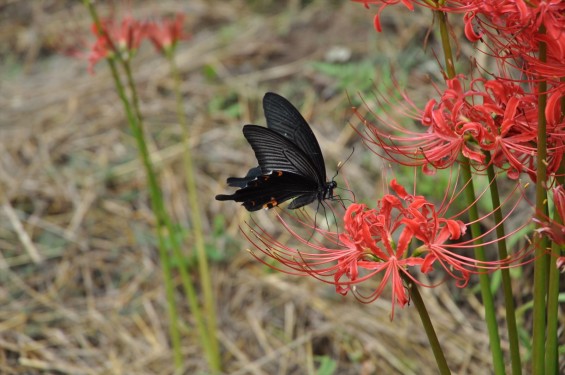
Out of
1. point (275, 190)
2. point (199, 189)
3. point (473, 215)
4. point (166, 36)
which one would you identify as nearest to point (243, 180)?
point (275, 190)

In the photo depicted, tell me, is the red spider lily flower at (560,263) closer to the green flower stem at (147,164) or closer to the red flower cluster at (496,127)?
the red flower cluster at (496,127)

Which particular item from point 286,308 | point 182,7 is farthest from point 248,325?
point 182,7

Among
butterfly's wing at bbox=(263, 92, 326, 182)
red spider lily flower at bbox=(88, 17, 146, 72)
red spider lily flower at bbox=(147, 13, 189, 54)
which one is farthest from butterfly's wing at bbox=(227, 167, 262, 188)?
red spider lily flower at bbox=(147, 13, 189, 54)

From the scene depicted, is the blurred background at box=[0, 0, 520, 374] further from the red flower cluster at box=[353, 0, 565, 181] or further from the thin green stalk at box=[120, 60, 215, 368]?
the red flower cluster at box=[353, 0, 565, 181]

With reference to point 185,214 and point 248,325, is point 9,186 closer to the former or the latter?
point 185,214

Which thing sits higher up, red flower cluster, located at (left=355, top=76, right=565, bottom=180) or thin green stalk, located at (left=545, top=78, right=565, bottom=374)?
red flower cluster, located at (left=355, top=76, right=565, bottom=180)

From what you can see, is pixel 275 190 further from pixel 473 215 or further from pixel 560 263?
pixel 560 263
